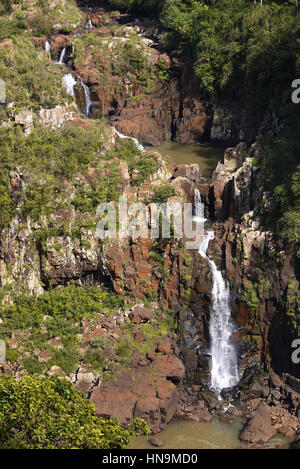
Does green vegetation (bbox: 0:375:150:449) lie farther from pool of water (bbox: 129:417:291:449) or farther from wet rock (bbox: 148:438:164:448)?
pool of water (bbox: 129:417:291:449)

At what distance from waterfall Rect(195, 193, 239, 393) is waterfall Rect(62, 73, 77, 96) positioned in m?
19.9

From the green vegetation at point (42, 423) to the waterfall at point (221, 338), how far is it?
Answer: 12421 millimetres

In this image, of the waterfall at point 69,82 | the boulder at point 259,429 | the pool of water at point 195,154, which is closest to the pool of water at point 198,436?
the boulder at point 259,429

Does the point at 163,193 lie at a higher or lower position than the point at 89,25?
lower

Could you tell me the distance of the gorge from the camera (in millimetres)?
28375

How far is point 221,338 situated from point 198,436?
21.2 feet

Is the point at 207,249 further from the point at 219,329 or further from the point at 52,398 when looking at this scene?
the point at 52,398

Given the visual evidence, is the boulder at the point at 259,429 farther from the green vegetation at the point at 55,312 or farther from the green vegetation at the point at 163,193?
the green vegetation at the point at 163,193

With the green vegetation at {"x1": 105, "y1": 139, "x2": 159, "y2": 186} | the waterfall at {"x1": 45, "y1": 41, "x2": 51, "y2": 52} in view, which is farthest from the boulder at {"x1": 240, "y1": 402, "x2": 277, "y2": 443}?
the waterfall at {"x1": 45, "y1": 41, "x2": 51, "y2": 52}

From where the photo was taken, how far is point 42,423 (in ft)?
59.9

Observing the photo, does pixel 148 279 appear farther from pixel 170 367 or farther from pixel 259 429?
pixel 259 429

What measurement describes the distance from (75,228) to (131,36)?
24.3m

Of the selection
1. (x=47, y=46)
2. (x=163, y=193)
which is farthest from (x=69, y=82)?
(x=163, y=193)

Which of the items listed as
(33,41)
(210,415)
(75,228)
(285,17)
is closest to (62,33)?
(33,41)
